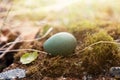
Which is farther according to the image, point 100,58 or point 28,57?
point 28,57

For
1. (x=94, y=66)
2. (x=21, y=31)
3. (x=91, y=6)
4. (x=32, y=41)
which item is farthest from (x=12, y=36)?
(x=91, y=6)

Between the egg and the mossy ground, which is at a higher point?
the egg

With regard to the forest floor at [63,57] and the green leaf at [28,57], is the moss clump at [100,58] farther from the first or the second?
the green leaf at [28,57]

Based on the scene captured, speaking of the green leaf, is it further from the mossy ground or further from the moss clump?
the moss clump

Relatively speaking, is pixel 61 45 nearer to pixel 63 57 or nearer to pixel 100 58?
pixel 63 57

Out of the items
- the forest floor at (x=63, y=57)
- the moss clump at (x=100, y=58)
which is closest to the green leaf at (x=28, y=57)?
the forest floor at (x=63, y=57)

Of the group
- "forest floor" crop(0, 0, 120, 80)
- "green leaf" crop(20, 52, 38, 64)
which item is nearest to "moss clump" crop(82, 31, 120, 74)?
"forest floor" crop(0, 0, 120, 80)

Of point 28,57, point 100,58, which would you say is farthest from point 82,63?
point 28,57

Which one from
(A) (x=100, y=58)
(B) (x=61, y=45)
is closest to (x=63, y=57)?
(B) (x=61, y=45)
